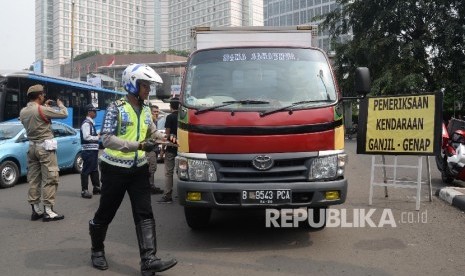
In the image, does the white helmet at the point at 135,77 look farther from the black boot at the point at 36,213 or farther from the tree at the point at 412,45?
the tree at the point at 412,45

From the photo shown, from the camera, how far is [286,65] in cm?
570

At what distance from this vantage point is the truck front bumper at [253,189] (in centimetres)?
487

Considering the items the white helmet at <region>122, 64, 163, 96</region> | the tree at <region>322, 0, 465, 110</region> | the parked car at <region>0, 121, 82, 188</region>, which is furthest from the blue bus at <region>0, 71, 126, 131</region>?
the tree at <region>322, 0, 465, 110</region>

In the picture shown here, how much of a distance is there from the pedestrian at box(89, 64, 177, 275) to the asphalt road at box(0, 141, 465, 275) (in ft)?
1.28

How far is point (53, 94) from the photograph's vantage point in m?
19.7

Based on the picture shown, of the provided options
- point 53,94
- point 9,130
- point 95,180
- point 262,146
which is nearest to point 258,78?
point 262,146

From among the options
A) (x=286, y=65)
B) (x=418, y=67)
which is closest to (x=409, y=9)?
(x=418, y=67)

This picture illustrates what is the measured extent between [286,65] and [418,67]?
2433 cm

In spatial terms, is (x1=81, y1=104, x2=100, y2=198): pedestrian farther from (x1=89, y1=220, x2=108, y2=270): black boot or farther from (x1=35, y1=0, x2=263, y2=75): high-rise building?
(x1=35, y1=0, x2=263, y2=75): high-rise building

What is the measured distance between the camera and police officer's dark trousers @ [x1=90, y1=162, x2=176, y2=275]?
4.42 metres

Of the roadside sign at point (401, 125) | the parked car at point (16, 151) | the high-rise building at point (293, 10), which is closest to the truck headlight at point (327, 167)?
the roadside sign at point (401, 125)

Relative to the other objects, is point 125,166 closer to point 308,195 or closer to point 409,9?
point 308,195

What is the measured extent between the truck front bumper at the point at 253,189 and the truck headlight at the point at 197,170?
0.22 feet

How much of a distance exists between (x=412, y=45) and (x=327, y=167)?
25042mm
